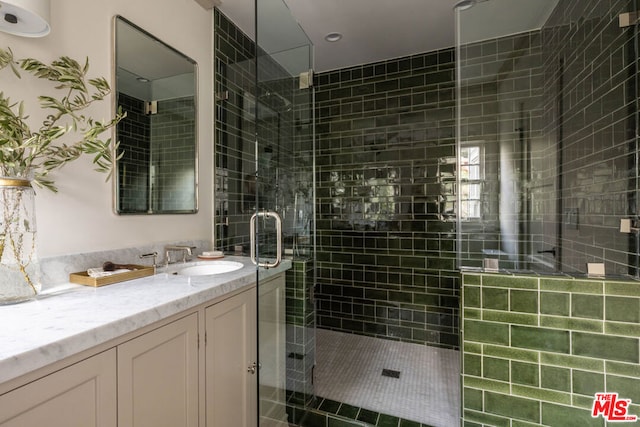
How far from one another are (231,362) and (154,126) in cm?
141

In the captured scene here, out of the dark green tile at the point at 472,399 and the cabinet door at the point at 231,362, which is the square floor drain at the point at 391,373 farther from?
the cabinet door at the point at 231,362

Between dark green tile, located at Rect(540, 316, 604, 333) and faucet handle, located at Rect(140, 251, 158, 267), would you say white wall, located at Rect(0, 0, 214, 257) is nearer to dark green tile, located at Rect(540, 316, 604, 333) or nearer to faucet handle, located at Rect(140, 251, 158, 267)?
faucet handle, located at Rect(140, 251, 158, 267)

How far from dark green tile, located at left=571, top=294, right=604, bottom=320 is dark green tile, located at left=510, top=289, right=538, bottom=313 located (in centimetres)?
15

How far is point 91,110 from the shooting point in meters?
1.40

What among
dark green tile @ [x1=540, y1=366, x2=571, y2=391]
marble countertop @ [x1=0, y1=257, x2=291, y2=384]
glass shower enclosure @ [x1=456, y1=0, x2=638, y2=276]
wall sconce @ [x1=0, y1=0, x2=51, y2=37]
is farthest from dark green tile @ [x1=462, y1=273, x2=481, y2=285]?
wall sconce @ [x1=0, y1=0, x2=51, y2=37]

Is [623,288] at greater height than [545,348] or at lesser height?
greater

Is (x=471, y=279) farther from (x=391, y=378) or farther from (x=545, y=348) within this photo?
(x=391, y=378)

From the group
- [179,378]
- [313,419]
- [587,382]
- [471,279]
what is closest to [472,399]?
[587,382]

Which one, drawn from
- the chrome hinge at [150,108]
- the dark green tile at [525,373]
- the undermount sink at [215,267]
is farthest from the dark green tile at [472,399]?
the chrome hinge at [150,108]

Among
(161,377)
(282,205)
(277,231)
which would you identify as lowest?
(161,377)

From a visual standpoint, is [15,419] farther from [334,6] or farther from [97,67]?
[334,6]

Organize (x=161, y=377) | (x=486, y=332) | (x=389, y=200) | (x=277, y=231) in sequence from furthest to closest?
(x=389, y=200) → (x=277, y=231) → (x=486, y=332) → (x=161, y=377)

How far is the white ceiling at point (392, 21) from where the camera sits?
2.00 m

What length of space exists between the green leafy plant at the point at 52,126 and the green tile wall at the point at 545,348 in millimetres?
1871
